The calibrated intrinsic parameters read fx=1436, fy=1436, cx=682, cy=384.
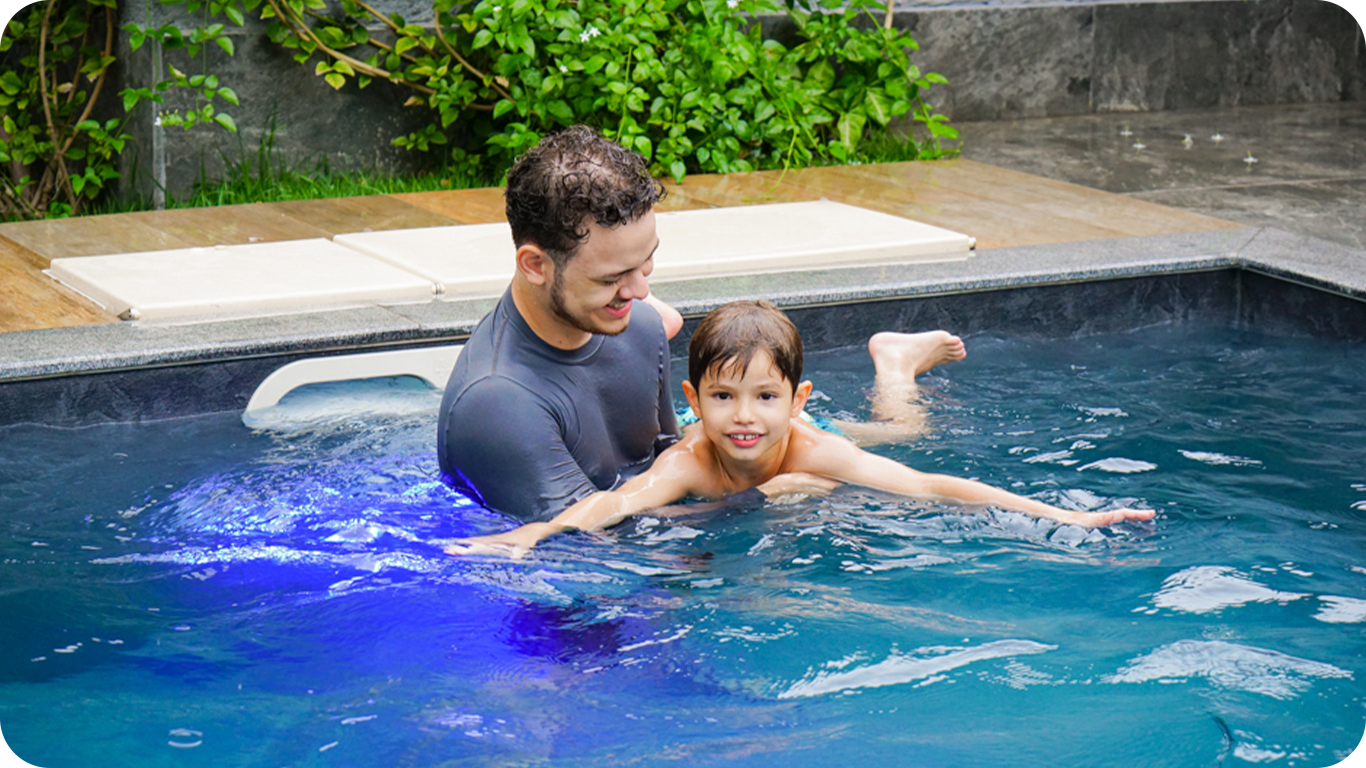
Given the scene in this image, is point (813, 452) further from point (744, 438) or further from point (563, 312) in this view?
point (563, 312)

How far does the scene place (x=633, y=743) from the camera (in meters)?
2.57

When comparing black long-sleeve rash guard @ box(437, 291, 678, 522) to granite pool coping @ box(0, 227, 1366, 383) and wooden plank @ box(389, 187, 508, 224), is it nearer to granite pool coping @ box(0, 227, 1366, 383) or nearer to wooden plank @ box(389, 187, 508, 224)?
granite pool coping @ box(0, 227, 1366, 383)

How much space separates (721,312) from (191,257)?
253 centimetres

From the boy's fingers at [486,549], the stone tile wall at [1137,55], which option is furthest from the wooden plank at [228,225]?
the stone tile wall at [1137,55]

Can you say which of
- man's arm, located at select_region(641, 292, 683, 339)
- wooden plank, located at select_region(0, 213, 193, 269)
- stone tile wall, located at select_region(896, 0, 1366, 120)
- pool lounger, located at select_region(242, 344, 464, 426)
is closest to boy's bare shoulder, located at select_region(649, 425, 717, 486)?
man's arm, located at select_region(641, 292, 683, 339)

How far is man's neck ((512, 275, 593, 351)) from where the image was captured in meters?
3.09

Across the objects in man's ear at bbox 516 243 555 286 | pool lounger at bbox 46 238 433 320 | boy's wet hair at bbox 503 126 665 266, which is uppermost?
boy's wet hair at bbox 503 126 665 266

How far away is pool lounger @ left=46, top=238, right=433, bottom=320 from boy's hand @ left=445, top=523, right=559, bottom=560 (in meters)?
1.74

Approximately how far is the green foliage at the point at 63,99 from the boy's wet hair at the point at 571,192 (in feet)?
13.4

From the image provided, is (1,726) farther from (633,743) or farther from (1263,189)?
(1263,189)

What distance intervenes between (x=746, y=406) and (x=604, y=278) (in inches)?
22.7

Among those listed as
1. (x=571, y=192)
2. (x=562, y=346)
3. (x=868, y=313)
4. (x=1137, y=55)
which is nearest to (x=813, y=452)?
(x=562, y=346)

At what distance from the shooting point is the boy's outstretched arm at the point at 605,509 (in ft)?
10.1

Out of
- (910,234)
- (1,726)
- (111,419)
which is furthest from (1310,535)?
(111,419)
